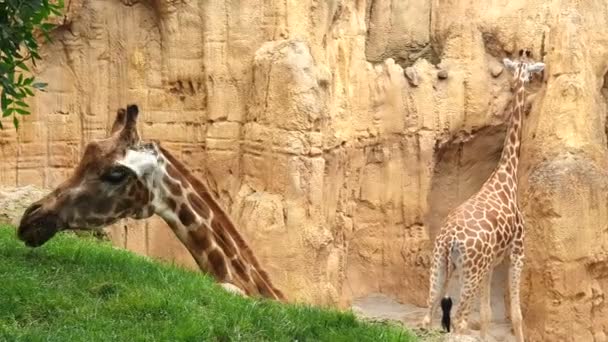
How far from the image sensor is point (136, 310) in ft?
22.6

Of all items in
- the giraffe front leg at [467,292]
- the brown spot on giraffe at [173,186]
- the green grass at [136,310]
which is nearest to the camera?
the green grass at [136,310]

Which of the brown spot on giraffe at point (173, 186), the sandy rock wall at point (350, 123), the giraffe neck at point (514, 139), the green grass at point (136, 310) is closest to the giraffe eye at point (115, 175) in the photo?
the brown spot on giraffe at point (173, 186)

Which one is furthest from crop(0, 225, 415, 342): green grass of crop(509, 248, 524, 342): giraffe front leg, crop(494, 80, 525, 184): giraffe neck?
crop(494, 80, 525, 184): giraffe neck

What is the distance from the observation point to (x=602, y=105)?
1531cm

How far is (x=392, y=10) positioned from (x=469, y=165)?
2.37 metres

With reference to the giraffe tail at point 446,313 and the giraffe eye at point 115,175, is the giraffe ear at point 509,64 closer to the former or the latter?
the giraffe tail at point 446,313

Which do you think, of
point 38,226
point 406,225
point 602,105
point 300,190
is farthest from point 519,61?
point 38,226

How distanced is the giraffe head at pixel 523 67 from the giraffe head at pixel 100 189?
7.52 m

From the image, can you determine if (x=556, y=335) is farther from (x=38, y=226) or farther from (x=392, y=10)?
(x=38, y=226)

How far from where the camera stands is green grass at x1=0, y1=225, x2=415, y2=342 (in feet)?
21.7

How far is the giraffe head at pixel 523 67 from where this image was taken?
14430 mm

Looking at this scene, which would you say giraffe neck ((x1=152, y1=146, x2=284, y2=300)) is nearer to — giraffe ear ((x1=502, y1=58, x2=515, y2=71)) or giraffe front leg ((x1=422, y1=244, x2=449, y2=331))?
giraffe front leg ((x1=422, y1=244, x2=449, y2=331))

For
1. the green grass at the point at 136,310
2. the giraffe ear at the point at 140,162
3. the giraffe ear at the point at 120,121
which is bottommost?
the green grass at the point at 136,310

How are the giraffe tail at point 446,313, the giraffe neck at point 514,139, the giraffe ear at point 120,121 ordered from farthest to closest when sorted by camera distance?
the giraffe neck at point 514,139
the giraffe tail at point 446,313
the giraffe ear at point 120,121
